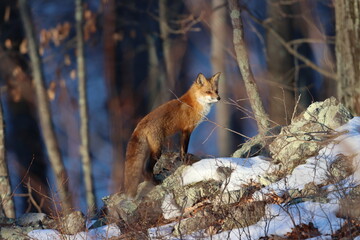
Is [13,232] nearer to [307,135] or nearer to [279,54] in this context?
[307,135]

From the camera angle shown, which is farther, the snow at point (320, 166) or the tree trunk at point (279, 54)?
the tree trunk at point (279, 54)

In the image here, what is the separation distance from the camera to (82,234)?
7.41 meters

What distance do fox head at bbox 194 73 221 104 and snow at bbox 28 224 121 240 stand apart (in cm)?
283

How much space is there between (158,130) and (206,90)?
1.24 meters

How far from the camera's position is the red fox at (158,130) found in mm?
8727

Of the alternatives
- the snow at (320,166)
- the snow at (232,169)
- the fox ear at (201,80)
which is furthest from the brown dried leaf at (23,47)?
the snow at (320,166)

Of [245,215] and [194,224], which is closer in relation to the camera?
[245,215]

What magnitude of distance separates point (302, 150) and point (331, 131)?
0.46 meters

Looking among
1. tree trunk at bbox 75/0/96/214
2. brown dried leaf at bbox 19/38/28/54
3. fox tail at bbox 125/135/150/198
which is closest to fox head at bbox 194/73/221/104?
fox tail at bbox 125/135/150/198

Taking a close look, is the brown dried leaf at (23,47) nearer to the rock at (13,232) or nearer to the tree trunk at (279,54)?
the tree trunk at (279,54)

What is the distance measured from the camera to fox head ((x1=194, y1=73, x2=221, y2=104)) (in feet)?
31.8

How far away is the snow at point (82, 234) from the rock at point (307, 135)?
2064 mm

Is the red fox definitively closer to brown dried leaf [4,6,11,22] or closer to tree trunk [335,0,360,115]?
tree trunk [335,0,360,115]

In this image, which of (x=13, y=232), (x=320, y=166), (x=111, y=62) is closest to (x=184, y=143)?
(x=320, y=166)
